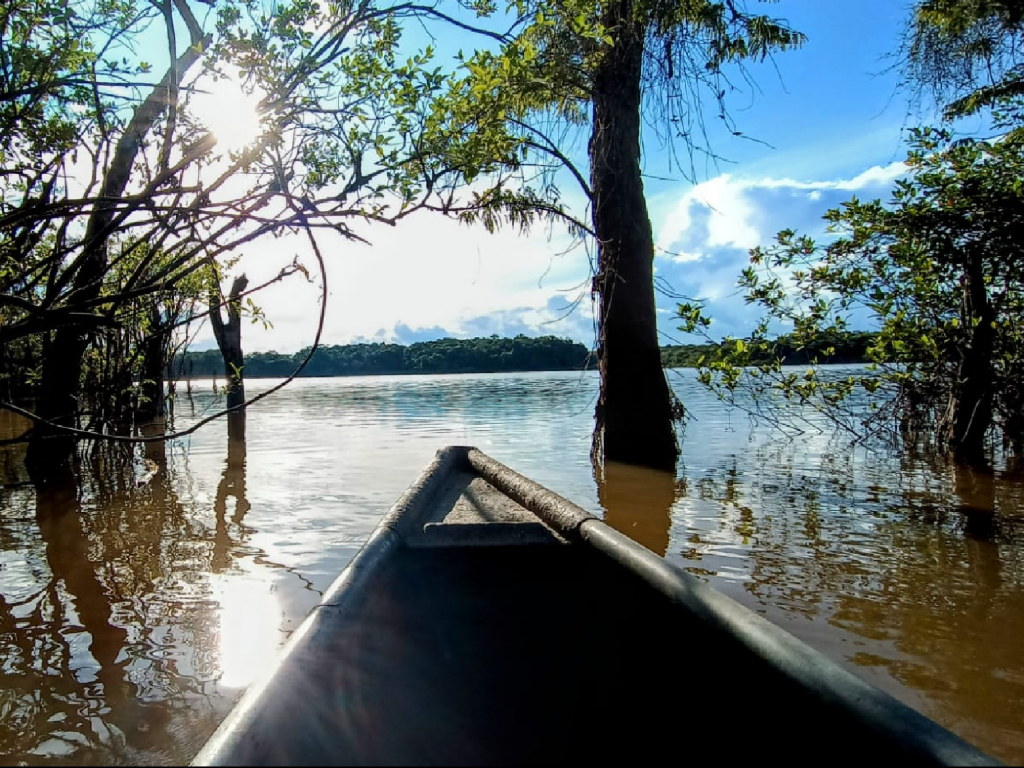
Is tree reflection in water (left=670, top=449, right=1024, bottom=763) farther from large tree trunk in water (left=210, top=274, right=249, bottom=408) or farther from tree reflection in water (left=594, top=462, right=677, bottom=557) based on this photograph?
large tree trunk in water (left=210, top=274, right=249, bottom=408)

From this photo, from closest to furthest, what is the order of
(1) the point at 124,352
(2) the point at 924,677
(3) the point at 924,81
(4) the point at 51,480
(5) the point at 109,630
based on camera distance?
(2) the point at 924,677, (5) the point at 109,630, (3) the point at 924,81, (4) the point at 51,480, (1) the point at 124,352

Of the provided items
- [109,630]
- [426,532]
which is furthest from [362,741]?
[109,630]

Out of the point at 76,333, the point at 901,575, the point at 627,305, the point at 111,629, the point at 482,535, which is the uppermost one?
the point at 627,305

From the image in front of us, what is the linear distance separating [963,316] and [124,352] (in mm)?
11962

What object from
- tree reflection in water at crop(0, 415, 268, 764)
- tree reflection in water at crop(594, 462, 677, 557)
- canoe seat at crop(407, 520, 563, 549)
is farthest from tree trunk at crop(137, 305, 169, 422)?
canoe seat at crop(407, 520, 563, 549)

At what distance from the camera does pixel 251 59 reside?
3.70 metres

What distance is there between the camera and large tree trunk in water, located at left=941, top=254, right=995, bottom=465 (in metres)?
8.65

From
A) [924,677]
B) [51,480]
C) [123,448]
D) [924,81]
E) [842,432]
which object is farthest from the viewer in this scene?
[842,432]

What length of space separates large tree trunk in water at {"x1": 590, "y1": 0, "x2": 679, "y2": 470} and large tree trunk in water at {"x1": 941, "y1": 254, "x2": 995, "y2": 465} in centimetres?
390

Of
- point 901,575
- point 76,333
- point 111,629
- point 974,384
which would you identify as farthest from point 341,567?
point 974,384

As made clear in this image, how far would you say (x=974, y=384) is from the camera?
29.6 ft

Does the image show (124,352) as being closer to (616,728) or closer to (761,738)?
(616,728)

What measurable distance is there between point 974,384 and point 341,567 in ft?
28.1

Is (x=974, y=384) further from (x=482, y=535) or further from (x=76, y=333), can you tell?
(x=76, y=333)
